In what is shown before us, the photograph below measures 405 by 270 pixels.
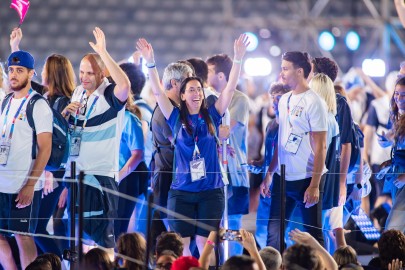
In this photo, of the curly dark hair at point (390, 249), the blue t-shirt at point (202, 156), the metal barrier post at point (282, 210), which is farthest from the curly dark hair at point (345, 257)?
the blue t-shirt at point (202, 156)

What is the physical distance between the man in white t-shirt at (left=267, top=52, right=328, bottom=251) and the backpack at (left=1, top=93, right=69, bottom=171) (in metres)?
1.55

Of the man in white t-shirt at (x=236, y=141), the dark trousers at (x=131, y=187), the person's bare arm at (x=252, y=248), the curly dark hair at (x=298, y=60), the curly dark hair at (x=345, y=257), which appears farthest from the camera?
the man in white t-shirt at (x=236, y=141)

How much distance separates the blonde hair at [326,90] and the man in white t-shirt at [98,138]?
5.06 ft

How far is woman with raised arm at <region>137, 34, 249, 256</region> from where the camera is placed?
25.1 ft

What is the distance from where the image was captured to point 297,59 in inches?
316

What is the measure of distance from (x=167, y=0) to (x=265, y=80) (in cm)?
236

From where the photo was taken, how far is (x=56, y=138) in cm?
760

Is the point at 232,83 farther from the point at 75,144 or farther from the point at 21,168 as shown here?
the point at 21,168

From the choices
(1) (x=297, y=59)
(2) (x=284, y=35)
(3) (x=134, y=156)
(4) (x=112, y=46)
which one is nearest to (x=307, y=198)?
(1) (x=297, y=59)

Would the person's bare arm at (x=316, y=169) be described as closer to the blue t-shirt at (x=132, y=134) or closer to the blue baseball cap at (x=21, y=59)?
the blue t-shirt at (x=132, y=134)

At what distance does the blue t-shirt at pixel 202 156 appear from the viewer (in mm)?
7652

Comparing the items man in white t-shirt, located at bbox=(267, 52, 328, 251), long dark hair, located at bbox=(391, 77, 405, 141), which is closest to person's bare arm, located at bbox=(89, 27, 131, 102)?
man in white t-shirt, located at bbox=(267, 52, 328, 251)

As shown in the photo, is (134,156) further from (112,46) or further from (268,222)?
(112,46)

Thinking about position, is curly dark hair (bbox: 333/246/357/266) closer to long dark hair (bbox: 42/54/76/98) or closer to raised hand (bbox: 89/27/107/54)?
raised hand (bbox: 89/27/107/54)
